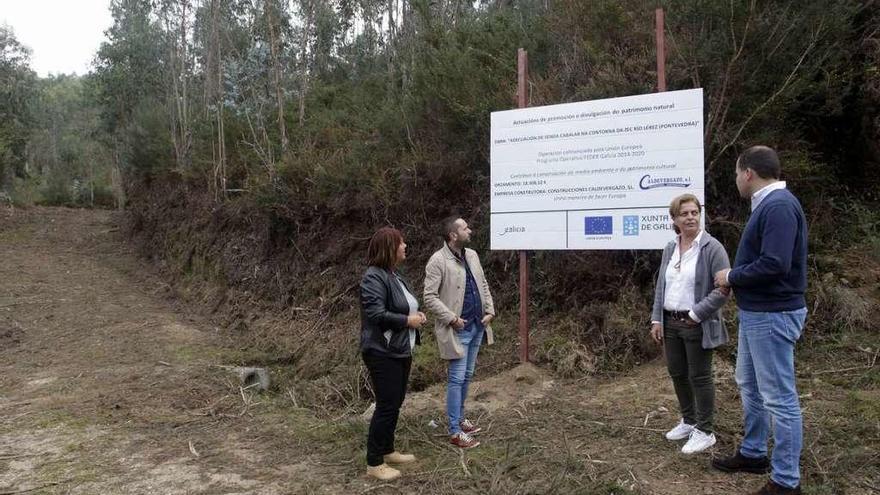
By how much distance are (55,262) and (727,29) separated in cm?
1620

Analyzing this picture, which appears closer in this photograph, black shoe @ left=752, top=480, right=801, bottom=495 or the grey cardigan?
black shoe @ left=752, top=480, right=801, bottom=495

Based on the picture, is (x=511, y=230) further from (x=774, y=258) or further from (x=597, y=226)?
(x=774, y=258)

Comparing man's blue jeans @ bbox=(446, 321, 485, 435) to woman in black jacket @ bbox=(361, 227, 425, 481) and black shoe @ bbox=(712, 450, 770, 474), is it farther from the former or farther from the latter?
black shoe @ bbox=(712, 450, 770, 474)

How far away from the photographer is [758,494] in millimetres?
3410

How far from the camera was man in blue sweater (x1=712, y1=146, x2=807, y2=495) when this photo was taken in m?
3.31

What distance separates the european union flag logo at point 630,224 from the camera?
18.6 feet

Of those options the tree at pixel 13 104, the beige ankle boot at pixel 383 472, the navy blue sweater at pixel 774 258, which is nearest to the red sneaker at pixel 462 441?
the beige ankle boot at pixel 383 472

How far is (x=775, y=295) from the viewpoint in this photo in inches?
133

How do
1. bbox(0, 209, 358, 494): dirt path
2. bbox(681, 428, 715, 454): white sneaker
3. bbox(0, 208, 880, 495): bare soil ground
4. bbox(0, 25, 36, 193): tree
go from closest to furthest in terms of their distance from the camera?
bbox(0, 208, 880, 495): bare soil ground
bbox(681, 428, 715, 454): white sneaker
bbox(0, 209, 358, 494): dirt path
bbox(0, 25, 36, 193): tree

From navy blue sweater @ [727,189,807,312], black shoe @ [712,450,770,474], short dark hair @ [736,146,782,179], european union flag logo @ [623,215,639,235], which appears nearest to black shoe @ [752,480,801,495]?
black shoe @ [712,450,770,474]

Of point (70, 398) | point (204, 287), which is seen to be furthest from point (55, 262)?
point (70, 398)

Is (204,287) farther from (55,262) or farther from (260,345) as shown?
(55,262)

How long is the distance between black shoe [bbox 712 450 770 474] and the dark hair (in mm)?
2453

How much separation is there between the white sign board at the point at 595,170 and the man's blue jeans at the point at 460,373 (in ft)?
5.70
